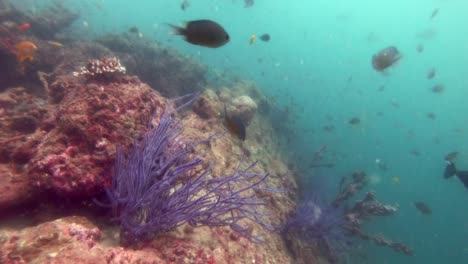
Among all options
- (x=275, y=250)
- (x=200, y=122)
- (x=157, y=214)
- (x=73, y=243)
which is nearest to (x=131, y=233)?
(x=157, y=214)

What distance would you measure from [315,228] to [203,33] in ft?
15.9

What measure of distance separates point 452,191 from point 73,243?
7713 centimetres

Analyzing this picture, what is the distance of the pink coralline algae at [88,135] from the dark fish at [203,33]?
1050mm

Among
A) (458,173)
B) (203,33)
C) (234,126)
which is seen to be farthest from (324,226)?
(203,33)

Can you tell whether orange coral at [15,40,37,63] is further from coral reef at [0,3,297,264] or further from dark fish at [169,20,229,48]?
dark fish at [169,20,229,48]

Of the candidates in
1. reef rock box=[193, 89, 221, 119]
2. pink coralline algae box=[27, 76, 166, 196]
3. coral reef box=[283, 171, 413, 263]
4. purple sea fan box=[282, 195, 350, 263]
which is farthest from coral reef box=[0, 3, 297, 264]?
reef rock box=[193, 89, 221, 119]

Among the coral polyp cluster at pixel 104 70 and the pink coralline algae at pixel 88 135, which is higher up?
the coral polyp cluster at pixel 104 70

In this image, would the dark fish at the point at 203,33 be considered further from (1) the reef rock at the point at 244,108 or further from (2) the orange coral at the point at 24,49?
(2) the orange coral at the point at 24,49

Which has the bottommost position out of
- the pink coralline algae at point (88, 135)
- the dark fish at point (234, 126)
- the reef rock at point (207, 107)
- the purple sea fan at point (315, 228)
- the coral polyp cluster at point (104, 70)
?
the purple sea fan at point (315, 228)

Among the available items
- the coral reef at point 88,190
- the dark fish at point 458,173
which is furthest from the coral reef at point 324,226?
the dark fish at point 458,173

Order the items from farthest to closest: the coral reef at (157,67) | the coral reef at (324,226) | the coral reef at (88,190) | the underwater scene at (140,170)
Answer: the coral reef at (157,67)
the coral reef at (324,226)
the underwater scene at (140,170)
the coral reef at (88,190)

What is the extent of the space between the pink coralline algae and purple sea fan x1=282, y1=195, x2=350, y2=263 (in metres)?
3.39

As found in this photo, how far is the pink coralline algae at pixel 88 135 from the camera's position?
95.3 inches

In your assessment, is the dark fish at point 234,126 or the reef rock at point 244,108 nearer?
the dark fish at point 234,126
